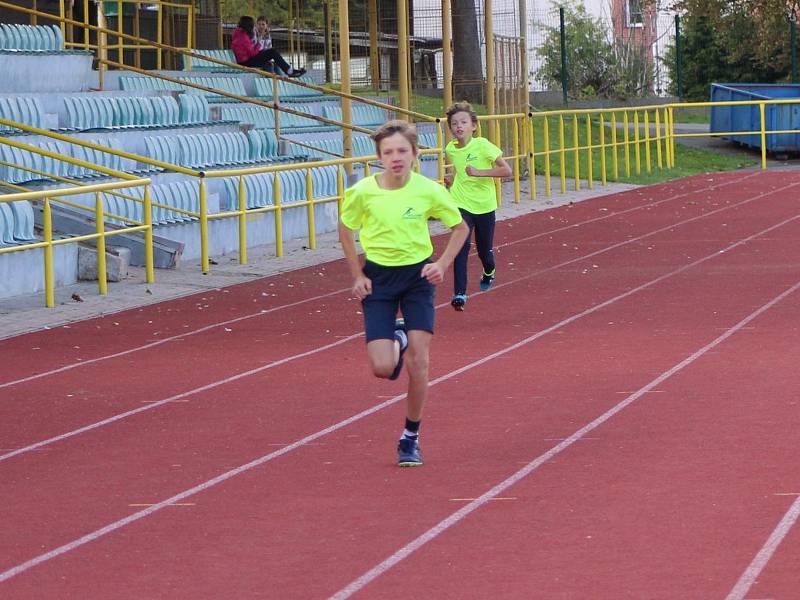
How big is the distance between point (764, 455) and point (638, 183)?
975 inches

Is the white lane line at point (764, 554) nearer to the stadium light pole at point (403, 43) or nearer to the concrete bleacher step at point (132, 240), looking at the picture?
the concrete bleacher step at point (132, 240)

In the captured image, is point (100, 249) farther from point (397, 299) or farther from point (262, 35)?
point (262, 35)

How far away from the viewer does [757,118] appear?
1503 inches

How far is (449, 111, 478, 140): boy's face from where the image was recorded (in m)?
13.6

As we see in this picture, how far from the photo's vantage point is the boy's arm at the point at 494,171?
14372mm

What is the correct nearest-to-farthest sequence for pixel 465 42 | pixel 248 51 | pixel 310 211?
pixel 310 211 < pixel 248 51 < pixel 465 42

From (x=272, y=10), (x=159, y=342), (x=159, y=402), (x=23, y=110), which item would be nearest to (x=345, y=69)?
(x=23, y=110)

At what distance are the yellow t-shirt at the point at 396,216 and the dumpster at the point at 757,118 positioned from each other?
29710 millimetres

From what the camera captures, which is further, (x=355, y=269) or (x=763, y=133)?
(x=763, y=133)

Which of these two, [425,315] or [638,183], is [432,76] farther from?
[425,315]

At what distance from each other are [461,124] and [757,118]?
1017 inches

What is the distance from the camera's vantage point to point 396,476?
779 centimetres

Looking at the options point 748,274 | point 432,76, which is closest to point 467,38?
point 432,76

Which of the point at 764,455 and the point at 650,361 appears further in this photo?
the point at 650,361
